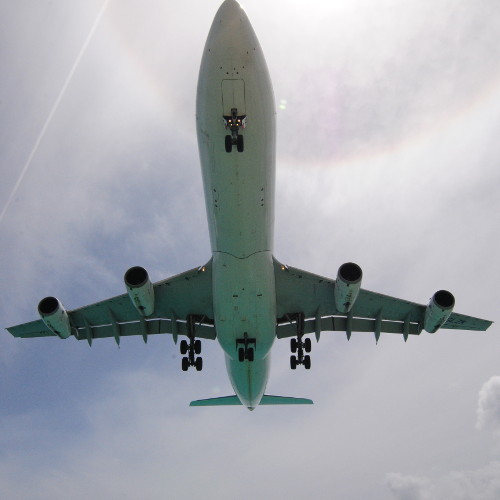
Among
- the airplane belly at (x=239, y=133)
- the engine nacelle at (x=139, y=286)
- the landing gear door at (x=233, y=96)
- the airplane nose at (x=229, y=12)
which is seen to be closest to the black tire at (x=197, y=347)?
the engine nacelle at (x=139, y=286)

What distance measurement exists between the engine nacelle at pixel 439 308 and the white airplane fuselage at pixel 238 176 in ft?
18.6

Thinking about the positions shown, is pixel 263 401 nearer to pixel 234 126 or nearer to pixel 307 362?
pixel 307 362

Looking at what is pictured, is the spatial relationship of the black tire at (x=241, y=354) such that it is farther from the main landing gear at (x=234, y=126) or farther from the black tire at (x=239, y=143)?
the main landing gear at (x=234, y=126)

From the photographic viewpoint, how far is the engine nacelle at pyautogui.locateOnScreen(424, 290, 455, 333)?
57.0 ft

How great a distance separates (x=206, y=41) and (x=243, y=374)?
12.0 meters

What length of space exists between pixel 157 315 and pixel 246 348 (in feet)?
14.3

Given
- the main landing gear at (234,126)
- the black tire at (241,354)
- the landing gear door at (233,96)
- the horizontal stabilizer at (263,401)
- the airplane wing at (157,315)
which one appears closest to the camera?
the landing gear door at (233,96)

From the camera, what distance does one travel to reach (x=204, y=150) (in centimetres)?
1368

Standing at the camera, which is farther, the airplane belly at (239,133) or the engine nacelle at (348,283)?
the engine nacelle at (348,283)

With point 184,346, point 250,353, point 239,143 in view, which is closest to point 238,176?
point 239,143

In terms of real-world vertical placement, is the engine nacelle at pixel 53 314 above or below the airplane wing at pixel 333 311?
below

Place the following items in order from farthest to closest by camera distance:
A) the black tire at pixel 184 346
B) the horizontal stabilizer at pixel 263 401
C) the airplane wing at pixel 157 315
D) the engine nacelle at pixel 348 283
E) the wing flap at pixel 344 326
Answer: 1. the horizontal stabilizer at pixel 263 401
2. the wing flap at pixel 344 326
3. the black tire at pixel 184 346
4. the airplane wing at pixel 157 315
5. the engine nacelle at pixel 348 283

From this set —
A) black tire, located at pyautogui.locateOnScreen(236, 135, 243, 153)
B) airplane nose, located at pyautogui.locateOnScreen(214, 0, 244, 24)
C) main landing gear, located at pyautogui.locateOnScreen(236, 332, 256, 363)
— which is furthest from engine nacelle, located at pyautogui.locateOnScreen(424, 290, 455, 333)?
airplane nose, located at pyautogui.locateOnScreen(214, 0, 244, 24)

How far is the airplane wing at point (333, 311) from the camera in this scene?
18.9 m
